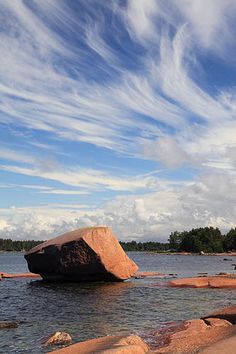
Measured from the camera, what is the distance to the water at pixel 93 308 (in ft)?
64.7

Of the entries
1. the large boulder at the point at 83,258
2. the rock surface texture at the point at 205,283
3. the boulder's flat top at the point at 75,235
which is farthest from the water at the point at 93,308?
the boulder's flat top at the point at 75,235

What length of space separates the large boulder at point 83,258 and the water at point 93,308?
4.39 ft

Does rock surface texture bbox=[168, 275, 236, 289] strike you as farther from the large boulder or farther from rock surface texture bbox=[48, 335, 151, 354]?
rock surface texture bbox=[48, 335, 151, 354]

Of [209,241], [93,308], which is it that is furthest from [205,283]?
[209,241]

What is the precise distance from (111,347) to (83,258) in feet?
87.0

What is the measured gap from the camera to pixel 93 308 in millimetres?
26703

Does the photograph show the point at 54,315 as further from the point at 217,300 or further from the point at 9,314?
the point at 217,300

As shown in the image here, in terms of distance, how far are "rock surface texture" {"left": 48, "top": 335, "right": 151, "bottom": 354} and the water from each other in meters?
2.96

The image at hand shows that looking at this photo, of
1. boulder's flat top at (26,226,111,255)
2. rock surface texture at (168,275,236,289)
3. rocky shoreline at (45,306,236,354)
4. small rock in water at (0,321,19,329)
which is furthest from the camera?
boulder's flat top at (26,226,111,255)

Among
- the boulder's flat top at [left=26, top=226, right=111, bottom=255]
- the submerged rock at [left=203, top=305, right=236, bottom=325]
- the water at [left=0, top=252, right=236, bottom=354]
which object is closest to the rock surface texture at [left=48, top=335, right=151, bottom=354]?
the water at [left=0, top=252, right=236, bottom=354]

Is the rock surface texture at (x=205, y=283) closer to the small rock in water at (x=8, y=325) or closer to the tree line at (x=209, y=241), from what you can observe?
the small rock in water at (x=8, y=325)

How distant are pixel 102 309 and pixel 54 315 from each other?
3.10 metres

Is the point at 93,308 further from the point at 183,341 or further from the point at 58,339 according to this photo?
the point at 183,341

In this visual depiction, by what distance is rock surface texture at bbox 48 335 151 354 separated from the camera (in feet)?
41.1
